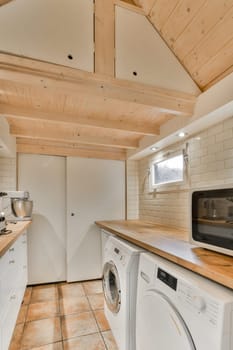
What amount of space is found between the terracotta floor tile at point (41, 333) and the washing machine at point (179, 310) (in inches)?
38.5

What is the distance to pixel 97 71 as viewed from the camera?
156 centimetres

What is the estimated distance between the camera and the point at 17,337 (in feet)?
6.22

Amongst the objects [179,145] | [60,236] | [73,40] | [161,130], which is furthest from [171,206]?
[73,40]

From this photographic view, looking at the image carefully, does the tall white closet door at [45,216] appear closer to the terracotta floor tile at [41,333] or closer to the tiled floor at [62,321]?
the tiled floor at [62,321]

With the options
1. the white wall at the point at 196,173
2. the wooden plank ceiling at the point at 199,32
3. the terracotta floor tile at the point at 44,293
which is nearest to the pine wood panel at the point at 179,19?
the wooden plank ceiling at the point at 199,32

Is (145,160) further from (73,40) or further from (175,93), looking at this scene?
(73,40)

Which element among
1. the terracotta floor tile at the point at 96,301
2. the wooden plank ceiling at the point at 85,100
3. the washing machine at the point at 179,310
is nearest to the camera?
the washing machine at the point at 179,310

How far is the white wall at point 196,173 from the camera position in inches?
74.6

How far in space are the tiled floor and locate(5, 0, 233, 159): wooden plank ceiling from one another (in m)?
2.10

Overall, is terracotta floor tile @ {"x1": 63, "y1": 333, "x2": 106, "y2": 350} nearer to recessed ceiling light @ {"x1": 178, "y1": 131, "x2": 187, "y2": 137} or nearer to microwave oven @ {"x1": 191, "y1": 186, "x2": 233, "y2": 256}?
microwave oven @ {"x1": 191, "y1": 186, "x2": 233, "y2": 256}

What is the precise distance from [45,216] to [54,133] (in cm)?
128

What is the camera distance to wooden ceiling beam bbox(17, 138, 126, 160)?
3.09 metres

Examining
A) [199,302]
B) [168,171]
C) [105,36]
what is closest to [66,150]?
[168,171]

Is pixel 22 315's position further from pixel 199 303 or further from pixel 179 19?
pixel 179 19
